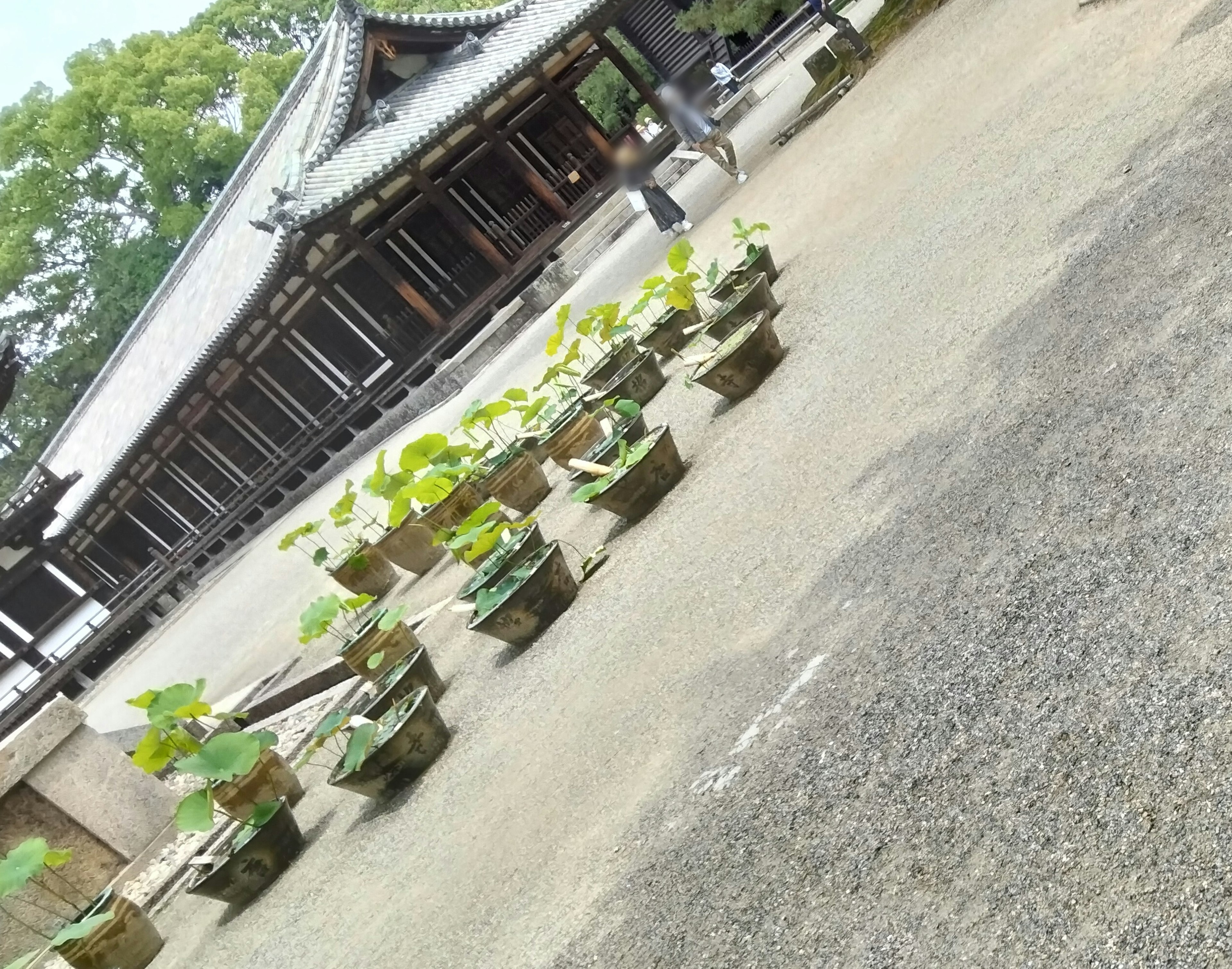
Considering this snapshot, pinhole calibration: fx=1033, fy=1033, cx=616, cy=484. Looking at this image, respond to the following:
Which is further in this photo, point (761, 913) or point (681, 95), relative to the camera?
point (681, 95)

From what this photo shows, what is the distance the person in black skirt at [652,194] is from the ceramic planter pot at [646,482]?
9.18m

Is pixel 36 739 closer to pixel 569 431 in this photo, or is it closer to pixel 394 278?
pixel 569 431

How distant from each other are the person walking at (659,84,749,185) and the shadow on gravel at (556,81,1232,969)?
452 inches

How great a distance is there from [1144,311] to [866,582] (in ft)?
5.79

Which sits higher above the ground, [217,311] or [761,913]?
[217,311]

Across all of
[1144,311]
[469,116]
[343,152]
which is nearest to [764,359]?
[1144,311]

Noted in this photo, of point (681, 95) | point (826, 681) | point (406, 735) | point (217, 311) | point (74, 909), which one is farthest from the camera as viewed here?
point (217, 311)

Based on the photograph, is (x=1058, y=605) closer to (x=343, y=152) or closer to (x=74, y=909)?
(x=74, y=909)

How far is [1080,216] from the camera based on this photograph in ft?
19.1

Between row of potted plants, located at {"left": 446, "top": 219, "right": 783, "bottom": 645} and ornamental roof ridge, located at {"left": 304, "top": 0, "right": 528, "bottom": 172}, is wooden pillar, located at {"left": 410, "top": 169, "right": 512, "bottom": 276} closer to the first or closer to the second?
ornamental roof ridge, located at {"left": 304, "top": 0, "right": 528, "bottom": 172}

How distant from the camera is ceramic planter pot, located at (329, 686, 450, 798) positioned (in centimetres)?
573

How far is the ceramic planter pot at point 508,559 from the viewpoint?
272 inches

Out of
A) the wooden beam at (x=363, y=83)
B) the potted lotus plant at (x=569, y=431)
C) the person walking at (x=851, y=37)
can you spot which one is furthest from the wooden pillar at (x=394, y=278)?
the potted lotus plant at (x=569, y=431)

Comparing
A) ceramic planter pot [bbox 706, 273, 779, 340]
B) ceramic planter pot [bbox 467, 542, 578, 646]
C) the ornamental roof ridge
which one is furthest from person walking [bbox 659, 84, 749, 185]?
ceramic planter pot [bbox 467, 542, 578, 646]
